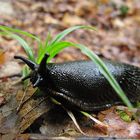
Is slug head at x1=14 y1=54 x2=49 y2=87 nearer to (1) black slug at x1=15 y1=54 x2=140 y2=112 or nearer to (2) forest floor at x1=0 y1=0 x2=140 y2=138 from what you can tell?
(1) black slug at x1=15 y1=54 x2=140 y2=112

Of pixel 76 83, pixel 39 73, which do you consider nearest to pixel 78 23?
pixel 76 83

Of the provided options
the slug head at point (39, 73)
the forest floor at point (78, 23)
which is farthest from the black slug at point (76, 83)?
the forest floor at point (78, 23)

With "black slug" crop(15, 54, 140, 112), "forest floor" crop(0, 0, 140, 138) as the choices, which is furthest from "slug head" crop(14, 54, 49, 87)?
"forest floor" crop(0, 0, 140, 138)

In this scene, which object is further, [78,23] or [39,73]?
[78,23]

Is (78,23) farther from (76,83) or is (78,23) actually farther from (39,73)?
(39,73)

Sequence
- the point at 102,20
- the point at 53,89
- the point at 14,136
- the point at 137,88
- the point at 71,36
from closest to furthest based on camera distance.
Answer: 1. the point at 14,136
2. the point at 53,89
3. the point at 137,88
4. the point at 71,36
5. the point at 102,20

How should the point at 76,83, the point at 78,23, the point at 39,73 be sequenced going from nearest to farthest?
1. the point at 39,73
2. the point at 76,83
3. the point at 78,23

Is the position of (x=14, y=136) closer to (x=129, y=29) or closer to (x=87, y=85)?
(x=87, y=85)

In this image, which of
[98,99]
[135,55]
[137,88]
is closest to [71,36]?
[135,55]
